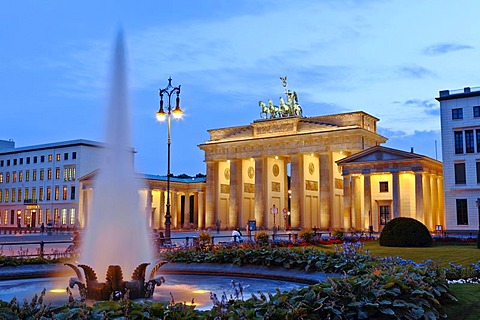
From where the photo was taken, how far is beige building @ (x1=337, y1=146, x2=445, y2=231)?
56.5 meters

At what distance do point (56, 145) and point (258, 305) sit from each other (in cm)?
9283

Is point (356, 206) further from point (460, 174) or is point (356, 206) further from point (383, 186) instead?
point (460, 174)

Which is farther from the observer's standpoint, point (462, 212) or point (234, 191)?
point (234, 191)

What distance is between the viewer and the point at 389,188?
61250 mm

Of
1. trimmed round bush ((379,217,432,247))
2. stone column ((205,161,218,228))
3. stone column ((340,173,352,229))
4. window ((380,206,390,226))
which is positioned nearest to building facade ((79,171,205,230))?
stone column ((205,161,218,228))

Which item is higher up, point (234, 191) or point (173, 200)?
point (234, 191)

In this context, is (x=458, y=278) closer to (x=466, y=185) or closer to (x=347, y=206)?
(x=466, y=185)

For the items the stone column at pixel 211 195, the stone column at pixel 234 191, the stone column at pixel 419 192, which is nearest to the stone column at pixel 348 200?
the stone column at pixel 419 192

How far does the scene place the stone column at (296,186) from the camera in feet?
239

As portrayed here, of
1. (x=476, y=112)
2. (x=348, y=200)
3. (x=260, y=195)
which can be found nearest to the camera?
(x=476, y=112)

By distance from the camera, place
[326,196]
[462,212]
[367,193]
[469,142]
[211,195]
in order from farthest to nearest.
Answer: [211,195]
[326,196]
[367,193]
[462,212]
[469,142]

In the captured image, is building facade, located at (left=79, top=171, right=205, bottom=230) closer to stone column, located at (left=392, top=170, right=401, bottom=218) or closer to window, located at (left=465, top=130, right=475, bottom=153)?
stone column, located at (left=392, top=170, right=401, bottom=218)

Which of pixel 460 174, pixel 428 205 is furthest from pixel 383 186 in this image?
pixel 460 174

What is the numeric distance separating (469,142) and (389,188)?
12.0 metres
